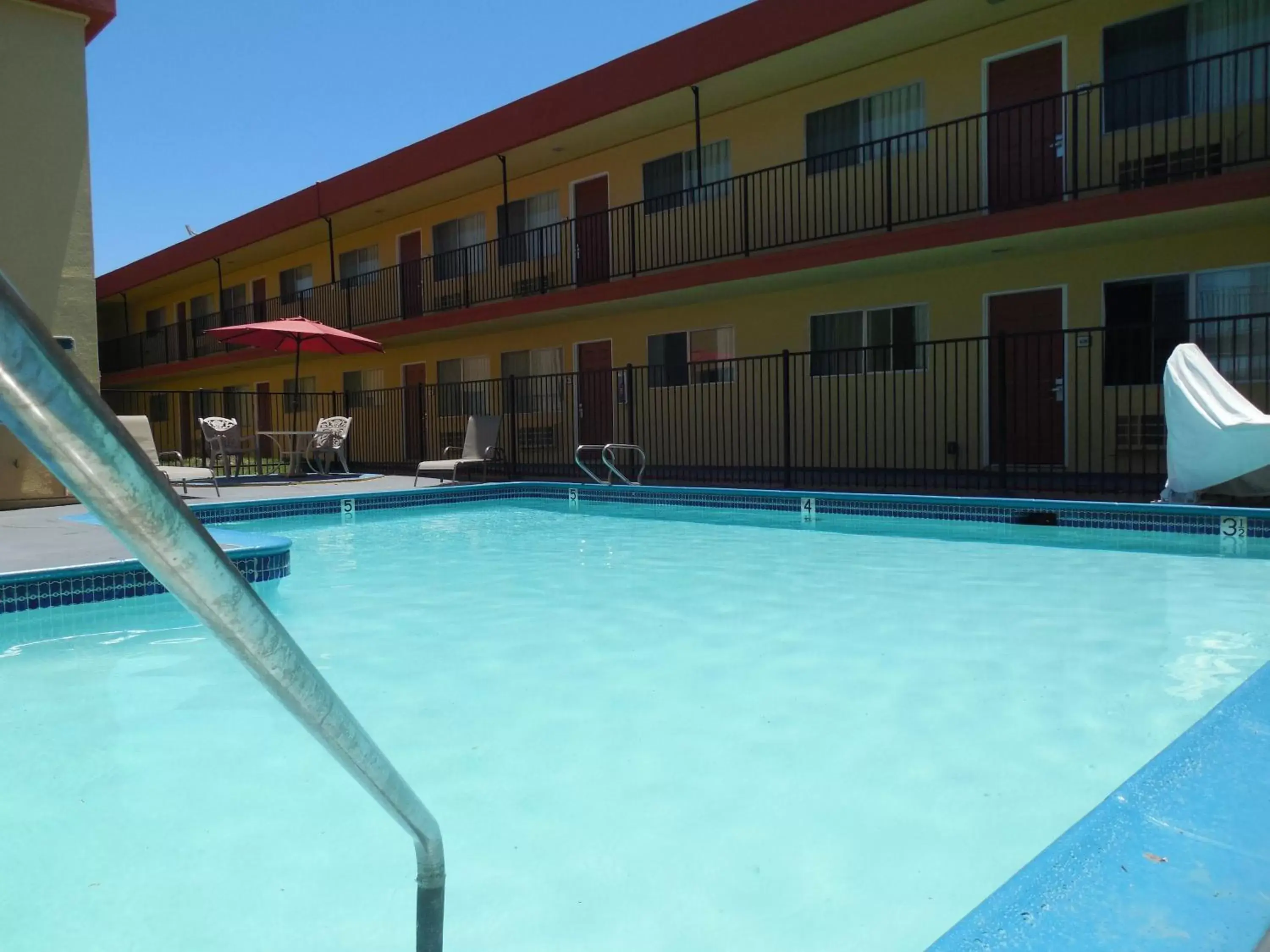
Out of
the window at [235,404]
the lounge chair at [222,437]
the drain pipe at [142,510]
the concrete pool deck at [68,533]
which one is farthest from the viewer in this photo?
the window at [235,404]

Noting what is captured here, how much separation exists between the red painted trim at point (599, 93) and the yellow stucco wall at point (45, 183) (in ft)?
21.0

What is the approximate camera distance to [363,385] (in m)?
21.7

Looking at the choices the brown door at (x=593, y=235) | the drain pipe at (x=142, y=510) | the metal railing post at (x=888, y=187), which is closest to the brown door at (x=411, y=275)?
the brown door at (x=593, y=235)

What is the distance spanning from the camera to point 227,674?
421 cm

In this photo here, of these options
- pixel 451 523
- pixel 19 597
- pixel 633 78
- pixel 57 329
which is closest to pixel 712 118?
pixel 633 78

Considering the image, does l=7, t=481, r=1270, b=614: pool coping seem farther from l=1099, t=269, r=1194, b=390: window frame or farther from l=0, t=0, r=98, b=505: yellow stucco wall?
l=1099, t=269, r=1194, b=390: window frame

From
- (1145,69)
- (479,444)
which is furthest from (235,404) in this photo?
(1145,69)

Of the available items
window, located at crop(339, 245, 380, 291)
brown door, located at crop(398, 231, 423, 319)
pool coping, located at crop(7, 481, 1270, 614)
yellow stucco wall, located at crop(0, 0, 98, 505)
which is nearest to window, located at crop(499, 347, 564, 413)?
brown door, located at crop(398, 231, 423, 319)

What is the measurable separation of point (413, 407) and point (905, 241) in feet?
38.4

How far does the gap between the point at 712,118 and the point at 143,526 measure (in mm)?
14651

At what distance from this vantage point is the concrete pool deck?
5.45 metres

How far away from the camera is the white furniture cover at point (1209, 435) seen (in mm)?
7277

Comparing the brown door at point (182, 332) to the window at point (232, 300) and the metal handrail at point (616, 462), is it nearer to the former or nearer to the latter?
the window at point (232, 300)

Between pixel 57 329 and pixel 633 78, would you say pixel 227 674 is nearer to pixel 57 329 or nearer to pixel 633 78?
pixel 57 329
